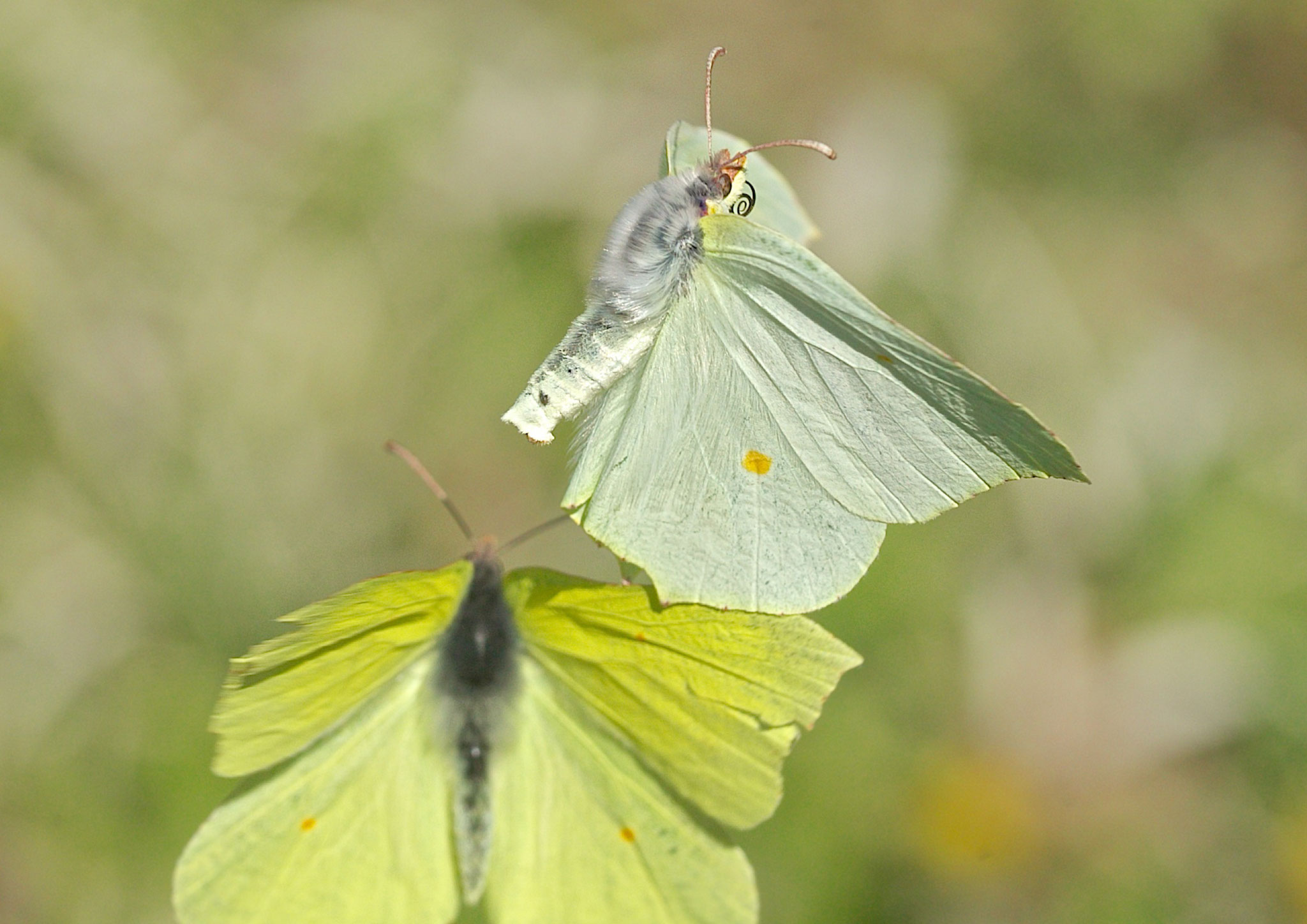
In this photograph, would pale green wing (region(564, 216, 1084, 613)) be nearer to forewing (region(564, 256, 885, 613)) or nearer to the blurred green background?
forewing (region(564, 256, 885, 613))

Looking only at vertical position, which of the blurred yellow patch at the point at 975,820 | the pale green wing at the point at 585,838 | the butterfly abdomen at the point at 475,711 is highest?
the butterfly abdomen at the point at 475,711

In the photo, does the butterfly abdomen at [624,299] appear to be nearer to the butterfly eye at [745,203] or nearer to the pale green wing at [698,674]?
the butterfly eye at [745,203]

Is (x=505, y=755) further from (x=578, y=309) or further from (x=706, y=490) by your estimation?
(x=578, y=309)

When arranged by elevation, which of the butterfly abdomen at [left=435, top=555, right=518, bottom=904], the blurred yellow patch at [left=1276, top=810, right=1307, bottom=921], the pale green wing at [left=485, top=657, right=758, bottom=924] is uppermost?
the butterfly abdomen at [left=435, top=555, right=518, bottom=904]

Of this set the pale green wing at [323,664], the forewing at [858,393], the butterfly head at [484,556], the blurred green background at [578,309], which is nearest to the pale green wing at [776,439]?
the forewing at [858,393]

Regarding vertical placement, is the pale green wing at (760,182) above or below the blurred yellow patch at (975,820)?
above

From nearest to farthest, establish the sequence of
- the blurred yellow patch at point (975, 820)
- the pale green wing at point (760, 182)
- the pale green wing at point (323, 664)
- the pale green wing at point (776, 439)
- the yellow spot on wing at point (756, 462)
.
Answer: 1. the pale green wing at point (323, 664)
2. the pale green wing at point (776, 439)
3. the yellow spot on wing at point (756, 462)
4. the pale green wing at point (760, 182)
5. the blurred yellow patch at point (975, 820)

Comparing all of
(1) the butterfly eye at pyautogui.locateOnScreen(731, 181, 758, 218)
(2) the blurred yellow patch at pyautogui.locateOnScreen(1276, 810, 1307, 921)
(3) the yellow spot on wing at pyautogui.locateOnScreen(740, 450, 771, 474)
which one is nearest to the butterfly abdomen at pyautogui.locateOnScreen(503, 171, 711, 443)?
(1) the butterfly eye at pyautogui.locateOnScreen(731, 181, 758, 218)

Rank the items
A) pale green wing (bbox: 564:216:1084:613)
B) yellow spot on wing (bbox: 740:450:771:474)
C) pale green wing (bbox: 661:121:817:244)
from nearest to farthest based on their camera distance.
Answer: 1. pale green wing (bbox: 564:216:1084:613)
2. yellow spot on wing (bbox: 740:450:771:474)
3. pale green wing (bbox: 661:121:817:244)
